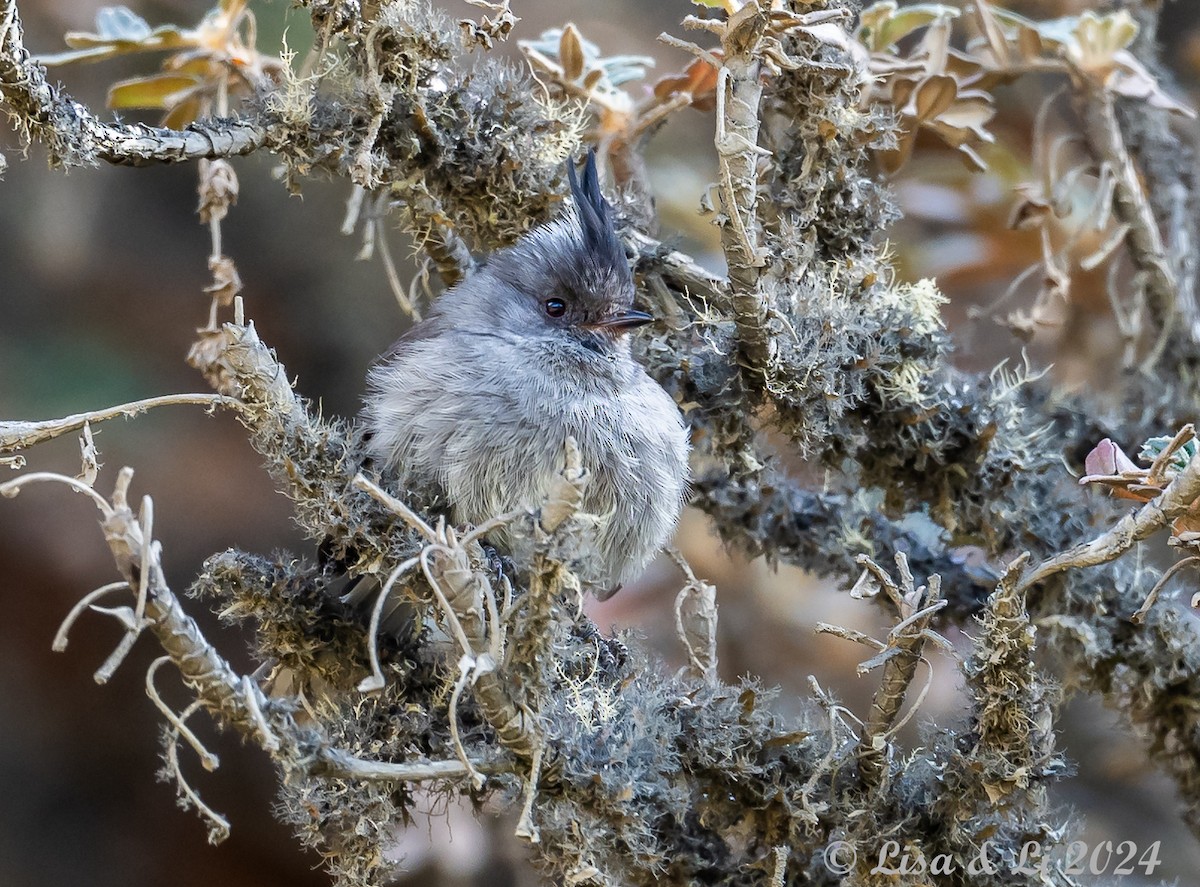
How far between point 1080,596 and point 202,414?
277cm

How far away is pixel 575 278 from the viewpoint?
8.07 feet

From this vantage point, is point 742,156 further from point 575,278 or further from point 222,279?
point 222,279

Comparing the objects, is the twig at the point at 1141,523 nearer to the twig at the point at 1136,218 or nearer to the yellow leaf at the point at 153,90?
the twig at the point at 1136,218

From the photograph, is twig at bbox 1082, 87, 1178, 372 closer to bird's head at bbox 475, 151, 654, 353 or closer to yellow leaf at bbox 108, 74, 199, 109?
bird's head at bbox 475, 151, 654, 353

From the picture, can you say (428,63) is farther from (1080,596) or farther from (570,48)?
(1080,596)

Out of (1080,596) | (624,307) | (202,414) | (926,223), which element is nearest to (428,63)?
(624,307)

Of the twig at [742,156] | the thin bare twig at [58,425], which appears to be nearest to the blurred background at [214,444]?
the twig at [742,156]

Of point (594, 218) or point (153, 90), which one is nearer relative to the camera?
point (594, 218)

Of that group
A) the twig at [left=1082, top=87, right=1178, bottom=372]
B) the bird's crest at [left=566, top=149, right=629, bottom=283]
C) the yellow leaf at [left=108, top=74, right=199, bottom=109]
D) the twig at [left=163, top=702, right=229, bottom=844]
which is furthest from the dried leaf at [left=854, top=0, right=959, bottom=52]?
the twig at [left=163, top=702, right=229, bottom=844]

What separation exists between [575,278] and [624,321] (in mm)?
196

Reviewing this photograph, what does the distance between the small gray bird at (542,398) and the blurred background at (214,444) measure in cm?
89

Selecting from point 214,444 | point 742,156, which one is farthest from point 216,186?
point 214,444

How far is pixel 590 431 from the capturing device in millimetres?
2309

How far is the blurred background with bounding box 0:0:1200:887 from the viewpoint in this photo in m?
3.33
